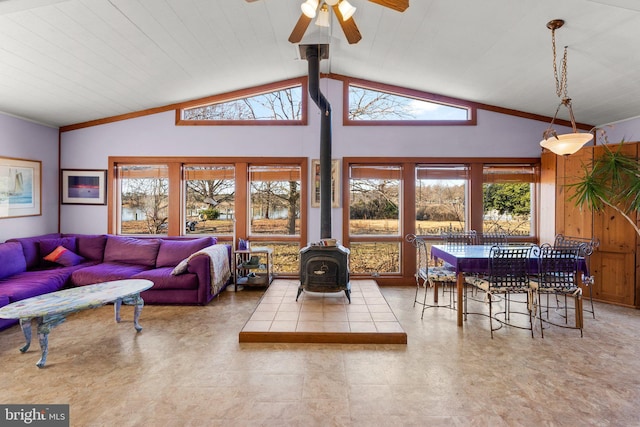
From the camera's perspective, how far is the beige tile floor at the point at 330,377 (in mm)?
→ 2002

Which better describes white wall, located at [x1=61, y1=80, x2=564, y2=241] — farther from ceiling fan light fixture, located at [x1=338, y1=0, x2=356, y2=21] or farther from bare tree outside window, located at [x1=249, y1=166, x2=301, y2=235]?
ceiling fan light fixture, located at [x1=338, y1=0, x2=356, y2=21]

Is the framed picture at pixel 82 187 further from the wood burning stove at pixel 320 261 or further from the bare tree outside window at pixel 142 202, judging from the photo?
the wood burning stove at pixel 320 261

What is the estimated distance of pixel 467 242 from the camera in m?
4.57

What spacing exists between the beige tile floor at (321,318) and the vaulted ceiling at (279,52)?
3.07 meters

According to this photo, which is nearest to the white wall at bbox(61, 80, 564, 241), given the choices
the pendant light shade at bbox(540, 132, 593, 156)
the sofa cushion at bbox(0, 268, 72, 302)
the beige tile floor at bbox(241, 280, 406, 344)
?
the beige tile floor at bbox(241, 280, 406, 344)

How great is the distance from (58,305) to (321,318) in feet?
7.78

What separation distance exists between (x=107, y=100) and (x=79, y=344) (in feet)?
10.7

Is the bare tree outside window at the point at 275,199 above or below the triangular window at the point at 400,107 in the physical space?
below

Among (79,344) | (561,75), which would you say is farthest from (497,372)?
(79,344)

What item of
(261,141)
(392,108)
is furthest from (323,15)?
(392,108)

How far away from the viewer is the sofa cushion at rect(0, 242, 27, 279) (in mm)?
3789

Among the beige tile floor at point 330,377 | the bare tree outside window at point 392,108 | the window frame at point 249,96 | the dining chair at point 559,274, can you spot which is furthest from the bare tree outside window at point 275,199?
the dining chair at point 559,274

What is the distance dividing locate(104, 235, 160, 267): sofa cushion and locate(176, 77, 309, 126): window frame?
194 cm

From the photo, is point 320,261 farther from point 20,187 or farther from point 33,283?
point 20,187
